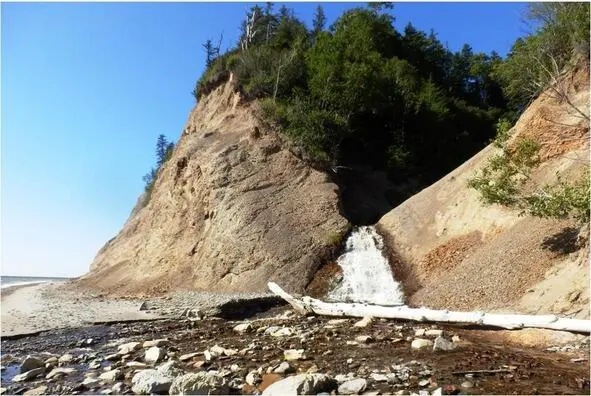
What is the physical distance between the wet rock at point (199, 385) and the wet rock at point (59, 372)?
3.29 m

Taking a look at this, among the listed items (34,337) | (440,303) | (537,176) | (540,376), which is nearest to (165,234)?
(34,337)

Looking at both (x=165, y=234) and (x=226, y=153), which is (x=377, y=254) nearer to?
(x=226, y=153)

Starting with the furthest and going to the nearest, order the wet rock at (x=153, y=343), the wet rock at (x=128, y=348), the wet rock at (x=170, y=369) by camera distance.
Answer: the wet rock at (x=153, y=343) < the wet rock at (x=128, y=348) < the wet rock at (x=170, y=369)

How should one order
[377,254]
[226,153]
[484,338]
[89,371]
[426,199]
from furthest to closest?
1. [226,153]
2. [426,199]
3. [377,254]
4. [484,338]
5. [89,371]

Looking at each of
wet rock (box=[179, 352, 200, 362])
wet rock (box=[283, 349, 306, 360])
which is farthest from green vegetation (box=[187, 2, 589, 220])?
wet rock (box=[179, 352, 200, 362])

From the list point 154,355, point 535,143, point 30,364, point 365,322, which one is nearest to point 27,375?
point 30,364

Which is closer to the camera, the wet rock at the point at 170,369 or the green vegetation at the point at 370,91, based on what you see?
the wet rock at the point at 170,369

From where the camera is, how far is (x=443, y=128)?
40.9m

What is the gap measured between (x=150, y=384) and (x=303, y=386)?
284 centimetres

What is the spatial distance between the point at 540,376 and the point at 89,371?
9.16 meters

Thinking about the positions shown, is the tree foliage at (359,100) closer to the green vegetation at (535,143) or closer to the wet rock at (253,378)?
the green vegetation at (535,143)

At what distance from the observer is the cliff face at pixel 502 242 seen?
555 inches

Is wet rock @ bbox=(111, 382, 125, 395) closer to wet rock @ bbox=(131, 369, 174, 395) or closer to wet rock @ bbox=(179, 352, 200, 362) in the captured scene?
wet rock @ bbox=(131, 369, 174, 395)

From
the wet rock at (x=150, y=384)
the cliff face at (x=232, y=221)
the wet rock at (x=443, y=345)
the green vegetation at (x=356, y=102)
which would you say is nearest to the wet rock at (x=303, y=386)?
the wet rock at (x=150, y=384)
